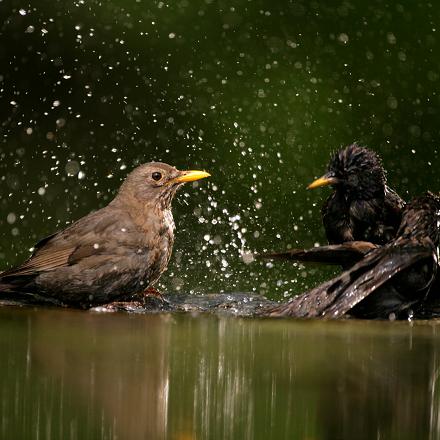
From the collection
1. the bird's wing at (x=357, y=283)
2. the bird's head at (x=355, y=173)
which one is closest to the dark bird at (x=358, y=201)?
the bird's head at (x=355, y=173)

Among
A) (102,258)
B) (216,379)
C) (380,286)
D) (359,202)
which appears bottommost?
(216,379)

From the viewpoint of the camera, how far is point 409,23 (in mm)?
9703

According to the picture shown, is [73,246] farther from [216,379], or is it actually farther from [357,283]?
[216,379]

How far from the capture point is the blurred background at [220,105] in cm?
896

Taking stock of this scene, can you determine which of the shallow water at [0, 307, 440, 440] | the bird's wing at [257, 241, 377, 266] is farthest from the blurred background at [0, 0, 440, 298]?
the shallow water at [0, 307, 440, 440]

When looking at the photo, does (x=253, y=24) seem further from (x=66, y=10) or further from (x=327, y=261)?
(x=327, y=261)

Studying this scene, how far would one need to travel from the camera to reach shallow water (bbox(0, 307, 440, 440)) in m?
3.05

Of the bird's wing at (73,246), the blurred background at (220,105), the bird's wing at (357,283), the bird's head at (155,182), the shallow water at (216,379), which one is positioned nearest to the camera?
the shallow water at (216,379)

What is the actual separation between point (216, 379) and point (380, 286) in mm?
2043

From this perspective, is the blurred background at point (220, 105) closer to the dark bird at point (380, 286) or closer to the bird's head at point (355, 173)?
the bird's head at point (355, 173)

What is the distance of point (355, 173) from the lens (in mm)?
7227

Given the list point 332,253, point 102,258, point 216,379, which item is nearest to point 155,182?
point 102,258

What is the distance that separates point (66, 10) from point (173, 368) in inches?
244

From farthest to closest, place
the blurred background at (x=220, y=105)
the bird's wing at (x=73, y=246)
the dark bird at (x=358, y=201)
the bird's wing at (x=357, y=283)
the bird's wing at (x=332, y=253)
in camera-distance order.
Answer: the blurred background at (x=220, y=105) < the dark bird at (x=358, y=201) < the bird's wing at (x=73, y=246) < the bird's wing at (x=332, y=253) < the bird's wing at (x=357, y=283)
